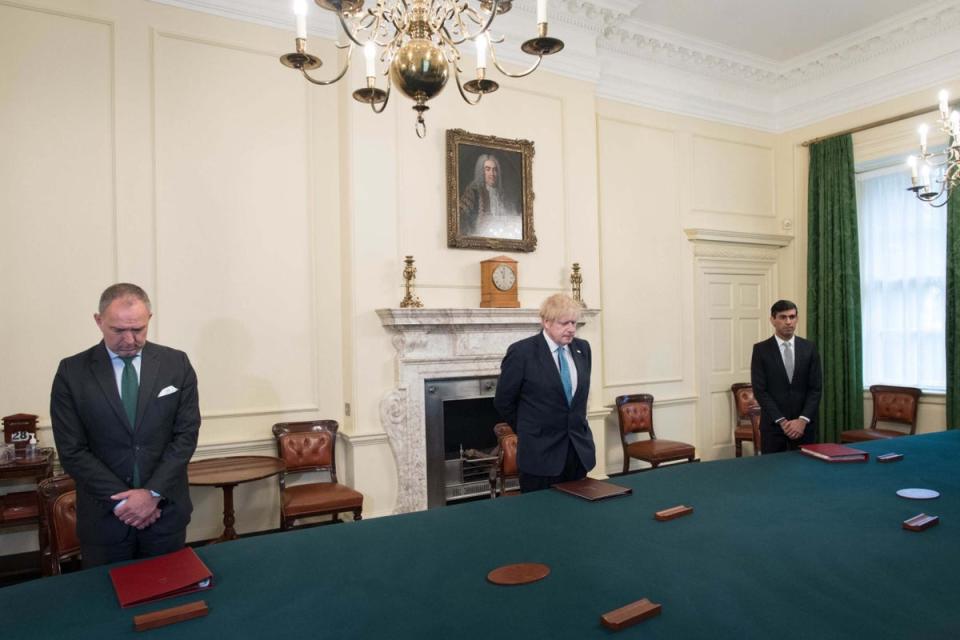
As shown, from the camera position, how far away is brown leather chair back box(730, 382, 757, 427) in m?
6.64

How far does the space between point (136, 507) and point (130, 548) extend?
206 millimetres

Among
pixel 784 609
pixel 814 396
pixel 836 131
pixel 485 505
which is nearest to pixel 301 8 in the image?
pixel 485 505

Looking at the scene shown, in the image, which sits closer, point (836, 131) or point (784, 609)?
point (784, 609)

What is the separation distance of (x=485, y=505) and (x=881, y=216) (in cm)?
Result: 625

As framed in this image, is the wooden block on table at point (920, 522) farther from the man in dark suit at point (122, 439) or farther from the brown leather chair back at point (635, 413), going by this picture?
the brown leather chair back at point (635, 413)

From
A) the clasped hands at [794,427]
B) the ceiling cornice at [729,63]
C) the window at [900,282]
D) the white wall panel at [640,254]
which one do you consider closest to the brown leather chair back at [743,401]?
the white wall panel at [640,254]

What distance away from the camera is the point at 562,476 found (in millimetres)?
3002

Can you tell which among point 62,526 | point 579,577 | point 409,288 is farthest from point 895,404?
point 62,526

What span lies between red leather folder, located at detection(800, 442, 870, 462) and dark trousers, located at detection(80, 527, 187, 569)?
2936 millimetres

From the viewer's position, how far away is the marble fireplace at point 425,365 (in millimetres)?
4754

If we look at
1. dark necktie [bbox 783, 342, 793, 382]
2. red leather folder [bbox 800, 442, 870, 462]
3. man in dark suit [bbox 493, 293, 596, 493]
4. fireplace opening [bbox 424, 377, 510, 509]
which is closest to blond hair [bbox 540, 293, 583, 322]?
man in dark suit [bbox 493, 293, 596, 493]

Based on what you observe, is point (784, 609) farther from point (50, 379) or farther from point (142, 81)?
point (142, 81)

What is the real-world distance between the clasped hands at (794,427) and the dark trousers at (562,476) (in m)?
1.71

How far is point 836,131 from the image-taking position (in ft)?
22.0
